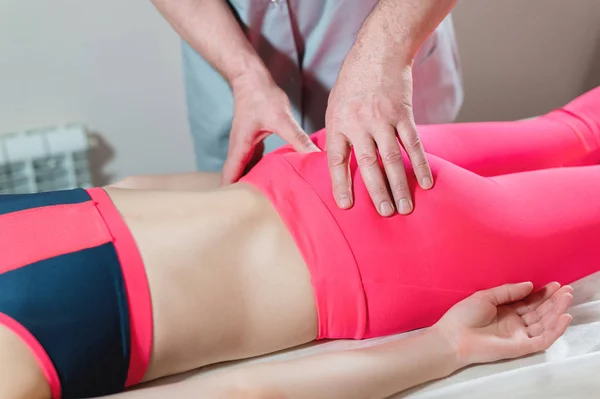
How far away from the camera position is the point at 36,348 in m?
0.74

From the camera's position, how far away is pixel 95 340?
77cm

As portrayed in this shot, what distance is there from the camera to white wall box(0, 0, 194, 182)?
1620 mm

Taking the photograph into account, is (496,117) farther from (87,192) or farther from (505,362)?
(87,192)

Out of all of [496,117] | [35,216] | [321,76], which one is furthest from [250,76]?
[496,117]

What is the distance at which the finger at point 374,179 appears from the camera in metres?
0.88

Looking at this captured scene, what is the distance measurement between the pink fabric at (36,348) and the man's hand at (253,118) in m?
0.48

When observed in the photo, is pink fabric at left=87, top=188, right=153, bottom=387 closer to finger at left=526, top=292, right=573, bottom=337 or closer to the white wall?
finger at left=526, top=292, right=573, bottom=337

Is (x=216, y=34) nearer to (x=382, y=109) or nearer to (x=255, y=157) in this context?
(x=255, y=157)

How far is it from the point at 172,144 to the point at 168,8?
0.69m

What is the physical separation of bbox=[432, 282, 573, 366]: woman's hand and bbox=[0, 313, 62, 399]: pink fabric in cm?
52

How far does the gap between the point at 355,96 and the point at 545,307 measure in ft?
1.41

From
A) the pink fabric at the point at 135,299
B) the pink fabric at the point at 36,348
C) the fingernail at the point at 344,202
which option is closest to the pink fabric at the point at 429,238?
the fingernail at the point at 344,202

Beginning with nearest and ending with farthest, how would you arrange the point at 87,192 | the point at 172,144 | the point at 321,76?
the point at 87,192 < the point at 321,76 < the point at 172,144

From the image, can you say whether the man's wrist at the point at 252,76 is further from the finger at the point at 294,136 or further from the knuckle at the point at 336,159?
the knuckle at the point at 336,159
